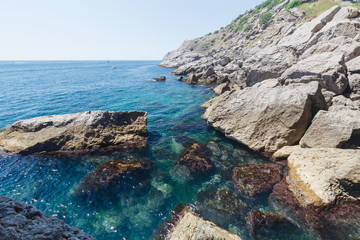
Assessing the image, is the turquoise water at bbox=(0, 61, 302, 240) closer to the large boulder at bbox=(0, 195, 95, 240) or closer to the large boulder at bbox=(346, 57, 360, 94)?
the large boulder at bbox=(0, 195, 95, 240)

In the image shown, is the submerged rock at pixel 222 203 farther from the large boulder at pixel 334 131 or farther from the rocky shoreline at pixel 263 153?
the large boulder at pixel 334 131

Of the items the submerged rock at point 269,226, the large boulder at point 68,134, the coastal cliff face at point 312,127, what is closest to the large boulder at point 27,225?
the submerged rock at point 269,226

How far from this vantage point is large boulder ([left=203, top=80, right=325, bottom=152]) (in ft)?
40.4

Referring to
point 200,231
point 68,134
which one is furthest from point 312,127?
point 68,134

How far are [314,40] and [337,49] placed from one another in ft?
21.4

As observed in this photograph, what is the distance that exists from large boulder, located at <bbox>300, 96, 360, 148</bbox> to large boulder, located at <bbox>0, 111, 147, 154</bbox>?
12.6 meters

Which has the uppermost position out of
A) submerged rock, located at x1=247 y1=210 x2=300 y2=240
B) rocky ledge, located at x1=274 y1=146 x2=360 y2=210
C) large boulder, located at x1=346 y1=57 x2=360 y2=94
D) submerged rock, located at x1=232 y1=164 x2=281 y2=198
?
large boulder, located at x1=346 y1=57 x2=360 y2=94

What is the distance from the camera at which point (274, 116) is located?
12.9 metres

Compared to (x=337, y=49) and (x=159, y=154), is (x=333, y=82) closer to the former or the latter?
(x=337, y=49)

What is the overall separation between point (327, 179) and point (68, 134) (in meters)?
17.3

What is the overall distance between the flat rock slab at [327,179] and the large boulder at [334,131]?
3.54 feet

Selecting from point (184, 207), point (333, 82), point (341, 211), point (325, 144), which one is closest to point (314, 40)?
point (333, 82)

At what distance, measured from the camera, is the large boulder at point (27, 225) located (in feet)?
8.83

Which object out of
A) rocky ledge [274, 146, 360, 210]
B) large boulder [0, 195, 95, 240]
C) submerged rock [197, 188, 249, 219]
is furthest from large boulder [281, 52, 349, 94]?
large boulder [0, 195, 95, 240]
